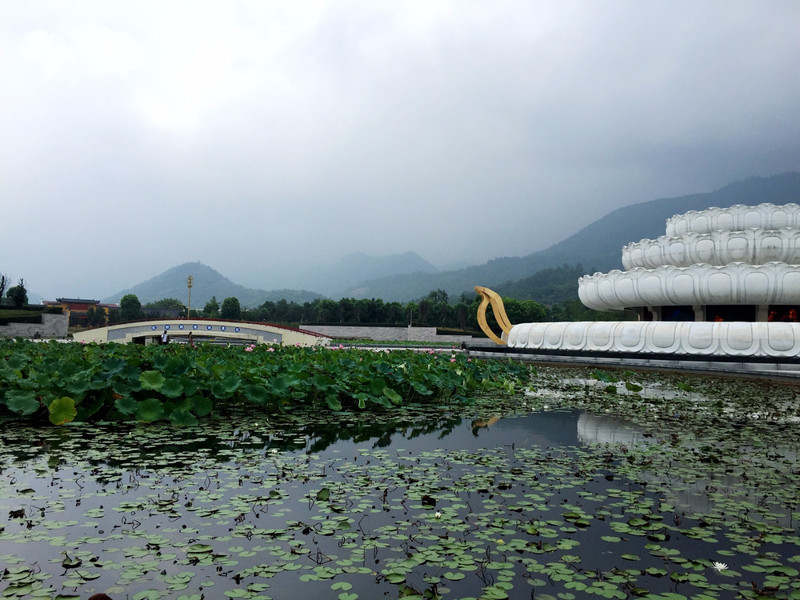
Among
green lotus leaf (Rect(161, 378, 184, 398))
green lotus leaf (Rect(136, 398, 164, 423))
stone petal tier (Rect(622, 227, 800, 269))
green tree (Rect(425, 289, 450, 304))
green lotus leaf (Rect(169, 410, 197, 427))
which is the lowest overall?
green lotus leaf (Rect(169, 410, 197, 427))

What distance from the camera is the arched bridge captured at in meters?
35.5

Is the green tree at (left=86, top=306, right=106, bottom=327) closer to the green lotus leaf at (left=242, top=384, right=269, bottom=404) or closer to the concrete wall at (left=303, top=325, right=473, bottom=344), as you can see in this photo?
the concrete wall at (left=303, top=325, right=473, bottom=344)

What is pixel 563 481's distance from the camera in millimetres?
4656

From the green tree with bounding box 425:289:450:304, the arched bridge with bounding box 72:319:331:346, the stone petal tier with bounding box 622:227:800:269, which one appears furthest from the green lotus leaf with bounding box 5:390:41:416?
the green tree with bounding box 425:289:450:304

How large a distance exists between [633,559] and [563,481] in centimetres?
159

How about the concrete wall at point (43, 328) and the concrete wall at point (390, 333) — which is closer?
the concrete wall at point (43, 328)

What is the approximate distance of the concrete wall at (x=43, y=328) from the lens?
121 ft

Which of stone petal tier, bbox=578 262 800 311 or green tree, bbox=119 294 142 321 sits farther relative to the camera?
green tree, bbox=119 294 142 321

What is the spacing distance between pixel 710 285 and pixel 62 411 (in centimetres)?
1808

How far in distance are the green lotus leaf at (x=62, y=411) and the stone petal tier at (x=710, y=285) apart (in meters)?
17.9

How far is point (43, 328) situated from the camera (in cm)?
3859

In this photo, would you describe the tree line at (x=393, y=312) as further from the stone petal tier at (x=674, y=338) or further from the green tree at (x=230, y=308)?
the stone petal tier at (x=674, y=338)

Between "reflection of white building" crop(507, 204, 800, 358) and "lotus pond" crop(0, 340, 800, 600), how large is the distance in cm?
899

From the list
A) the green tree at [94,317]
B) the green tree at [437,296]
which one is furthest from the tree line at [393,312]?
the green tree at [437,296]
